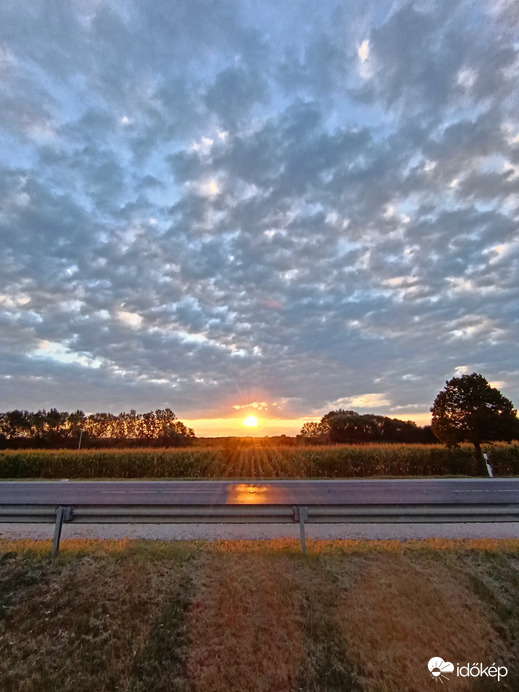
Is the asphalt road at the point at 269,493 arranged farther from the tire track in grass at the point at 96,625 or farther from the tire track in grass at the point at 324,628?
the tire track in grass at the point at 96,625

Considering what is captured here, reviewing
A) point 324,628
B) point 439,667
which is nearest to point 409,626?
point 439,667

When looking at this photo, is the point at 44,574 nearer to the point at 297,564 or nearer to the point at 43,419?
the point at 297,564

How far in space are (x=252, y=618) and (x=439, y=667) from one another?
74.5 inches

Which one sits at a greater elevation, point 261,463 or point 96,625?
point 261,463

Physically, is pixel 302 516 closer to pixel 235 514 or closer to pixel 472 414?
pixel 235 514

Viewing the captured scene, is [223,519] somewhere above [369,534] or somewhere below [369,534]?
above

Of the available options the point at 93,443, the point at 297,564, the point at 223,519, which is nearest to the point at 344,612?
the point at 297,564

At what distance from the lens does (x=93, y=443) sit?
47.1 meters

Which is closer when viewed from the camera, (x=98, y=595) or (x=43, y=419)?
(x=98, y=595)

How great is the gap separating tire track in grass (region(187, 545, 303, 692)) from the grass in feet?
0.04

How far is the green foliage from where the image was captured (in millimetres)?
22688

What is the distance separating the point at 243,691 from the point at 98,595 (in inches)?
82.8

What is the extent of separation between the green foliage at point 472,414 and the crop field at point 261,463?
1.23 metres

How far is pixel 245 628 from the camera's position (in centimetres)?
420
